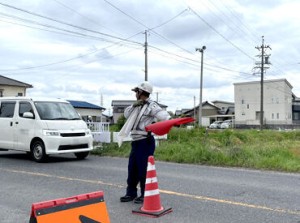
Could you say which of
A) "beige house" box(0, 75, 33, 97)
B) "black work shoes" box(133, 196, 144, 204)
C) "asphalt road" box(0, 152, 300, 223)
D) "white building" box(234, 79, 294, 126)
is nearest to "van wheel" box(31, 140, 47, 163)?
"asphalt road" box(0, 152, 300, 223)

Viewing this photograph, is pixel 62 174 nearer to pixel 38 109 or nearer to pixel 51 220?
pixel 38 109

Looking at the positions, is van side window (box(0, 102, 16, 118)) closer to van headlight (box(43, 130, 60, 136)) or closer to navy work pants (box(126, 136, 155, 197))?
van headlight (box(43, 130, 60, 136))

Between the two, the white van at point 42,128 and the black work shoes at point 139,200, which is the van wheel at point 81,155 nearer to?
the white van at point 42,128

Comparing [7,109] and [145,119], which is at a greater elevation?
[7,109]

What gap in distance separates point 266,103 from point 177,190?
69683 mm

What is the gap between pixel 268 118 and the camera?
7381 centimetres

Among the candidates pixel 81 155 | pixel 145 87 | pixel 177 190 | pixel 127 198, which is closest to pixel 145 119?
pixel 145 87

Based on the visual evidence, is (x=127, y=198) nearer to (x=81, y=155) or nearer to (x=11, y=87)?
(x=81, y=155)

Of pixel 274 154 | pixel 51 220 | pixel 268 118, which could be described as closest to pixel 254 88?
pixel 268 118

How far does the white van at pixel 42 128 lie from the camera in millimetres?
11234

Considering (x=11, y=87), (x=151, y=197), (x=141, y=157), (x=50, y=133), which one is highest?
(x=11, y=87)

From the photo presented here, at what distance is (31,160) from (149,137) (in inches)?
278

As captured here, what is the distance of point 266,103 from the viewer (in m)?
73.5

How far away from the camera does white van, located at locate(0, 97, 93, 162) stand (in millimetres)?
11234
